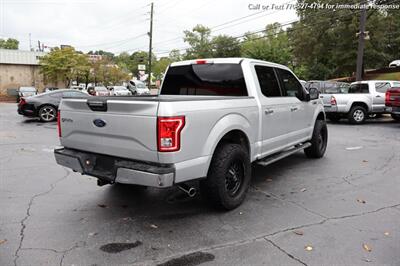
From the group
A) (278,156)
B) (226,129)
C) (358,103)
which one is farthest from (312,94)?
(358,103)

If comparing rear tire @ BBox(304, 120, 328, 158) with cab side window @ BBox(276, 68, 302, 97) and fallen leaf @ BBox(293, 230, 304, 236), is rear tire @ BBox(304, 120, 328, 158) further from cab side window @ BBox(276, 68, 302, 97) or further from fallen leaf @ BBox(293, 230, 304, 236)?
fallen leaf @ BBox(293, 230, 304, 236)

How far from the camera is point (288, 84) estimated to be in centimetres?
627

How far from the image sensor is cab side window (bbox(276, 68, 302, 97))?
6.06m

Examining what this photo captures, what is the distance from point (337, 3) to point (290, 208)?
101 ft

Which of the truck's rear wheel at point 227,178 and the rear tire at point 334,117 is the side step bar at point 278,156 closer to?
the truck's rear wheel at point 227,178

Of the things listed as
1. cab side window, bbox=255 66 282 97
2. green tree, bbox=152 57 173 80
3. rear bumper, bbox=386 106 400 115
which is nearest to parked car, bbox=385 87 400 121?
rear bumper, bbox=386 106 400 115

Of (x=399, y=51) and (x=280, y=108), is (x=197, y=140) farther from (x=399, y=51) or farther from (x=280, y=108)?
(x=399, y=51)

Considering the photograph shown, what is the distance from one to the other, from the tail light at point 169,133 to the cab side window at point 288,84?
2.98 meters

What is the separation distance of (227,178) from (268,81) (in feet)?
6.51

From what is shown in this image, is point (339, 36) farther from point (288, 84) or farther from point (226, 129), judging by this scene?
point (226, 129)

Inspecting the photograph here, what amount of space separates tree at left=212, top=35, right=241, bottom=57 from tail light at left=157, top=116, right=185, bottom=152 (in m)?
55.1

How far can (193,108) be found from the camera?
149 inches

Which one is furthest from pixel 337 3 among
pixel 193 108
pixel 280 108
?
pixel 193 108

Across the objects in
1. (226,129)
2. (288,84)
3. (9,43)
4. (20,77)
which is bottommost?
(226,129)
